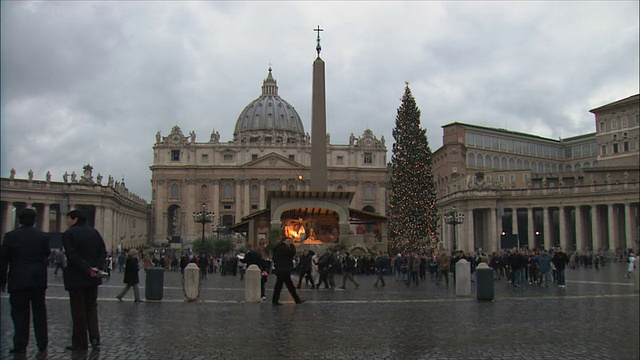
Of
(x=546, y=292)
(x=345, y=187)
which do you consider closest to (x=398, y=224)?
(x=546, y=292)

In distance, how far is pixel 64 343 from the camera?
8.15 metres

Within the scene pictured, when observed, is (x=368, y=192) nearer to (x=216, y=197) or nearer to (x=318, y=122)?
(x=216, y=197)

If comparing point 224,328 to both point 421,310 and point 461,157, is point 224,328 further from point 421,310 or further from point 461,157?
point 461,157

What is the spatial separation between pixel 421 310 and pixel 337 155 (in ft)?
297

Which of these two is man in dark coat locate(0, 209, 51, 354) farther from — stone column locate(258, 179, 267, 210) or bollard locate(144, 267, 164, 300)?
stone column locate(258, 179, 267, 210)

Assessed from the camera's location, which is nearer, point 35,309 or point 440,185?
point 35,309

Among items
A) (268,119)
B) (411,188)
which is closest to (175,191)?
(268,119)

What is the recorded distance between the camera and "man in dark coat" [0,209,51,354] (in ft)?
22.5

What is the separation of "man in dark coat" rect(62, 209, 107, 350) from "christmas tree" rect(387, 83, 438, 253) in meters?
35.6

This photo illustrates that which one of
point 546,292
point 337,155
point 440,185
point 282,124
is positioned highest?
point 282,124

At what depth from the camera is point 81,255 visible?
733cm

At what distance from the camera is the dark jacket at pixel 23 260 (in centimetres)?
684

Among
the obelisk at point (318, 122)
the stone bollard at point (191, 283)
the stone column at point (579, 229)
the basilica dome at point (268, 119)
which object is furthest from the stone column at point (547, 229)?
the basilica dome at point (268, 119)

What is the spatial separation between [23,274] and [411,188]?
38.3m
